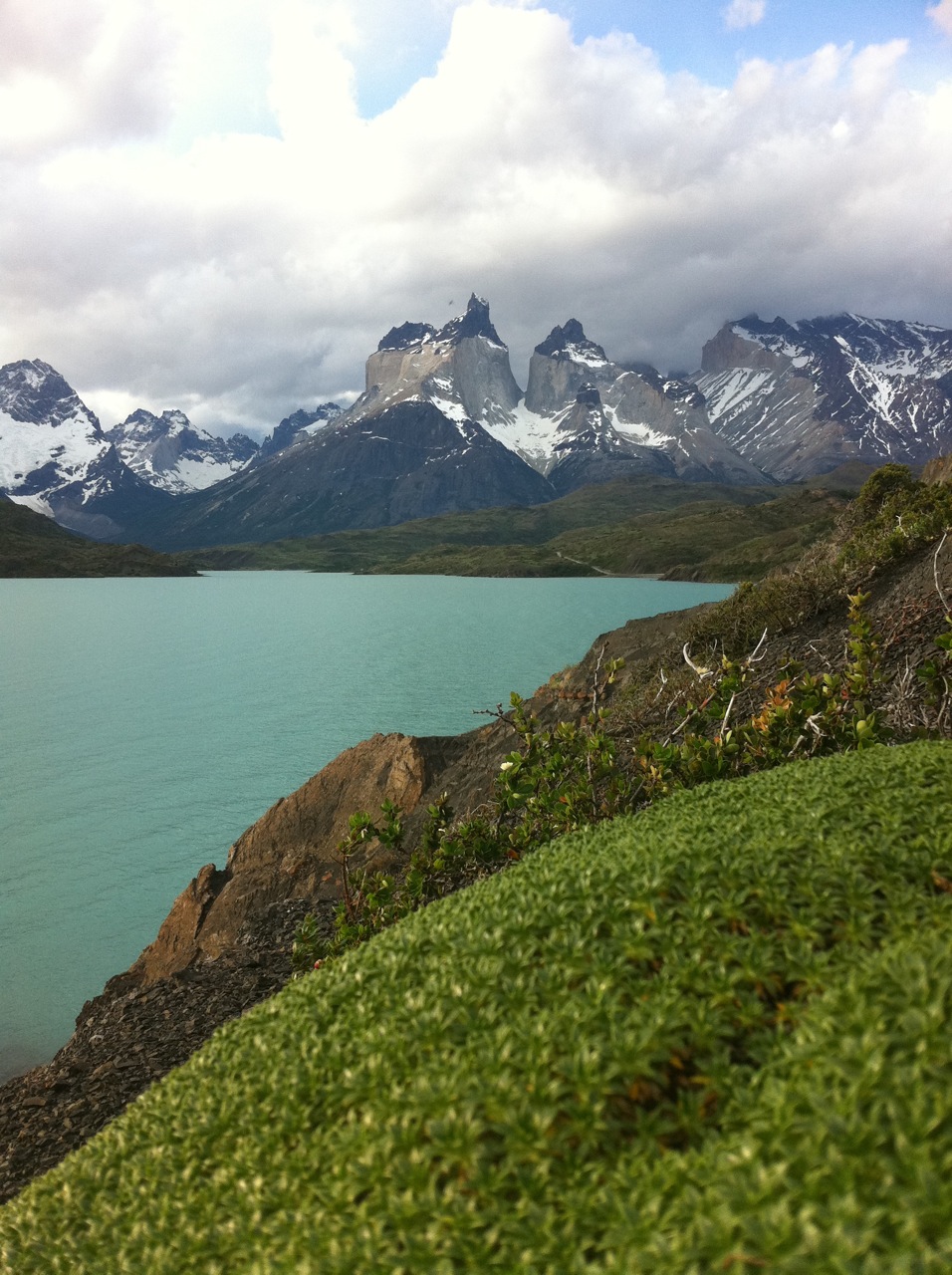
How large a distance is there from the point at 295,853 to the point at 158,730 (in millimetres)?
33753

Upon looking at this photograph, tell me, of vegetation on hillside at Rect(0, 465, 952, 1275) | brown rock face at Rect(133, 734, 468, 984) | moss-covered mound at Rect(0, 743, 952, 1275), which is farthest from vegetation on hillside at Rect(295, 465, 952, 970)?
brown rock face at Rect(133, 734, 468, 984)

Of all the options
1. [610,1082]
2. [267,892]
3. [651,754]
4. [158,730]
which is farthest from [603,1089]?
[158,730]

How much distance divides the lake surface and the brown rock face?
4370 millimetres

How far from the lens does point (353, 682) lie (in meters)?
67.6

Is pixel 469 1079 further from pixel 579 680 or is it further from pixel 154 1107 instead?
pixel 579 680

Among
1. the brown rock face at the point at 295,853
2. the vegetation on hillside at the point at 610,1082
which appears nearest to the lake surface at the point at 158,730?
the brown rock face at the point at 295,853

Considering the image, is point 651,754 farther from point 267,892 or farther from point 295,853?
point 295,853

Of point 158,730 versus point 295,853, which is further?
point 158,730

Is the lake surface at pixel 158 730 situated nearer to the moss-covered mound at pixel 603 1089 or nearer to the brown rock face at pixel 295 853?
the brown rock face at pixel 295 853

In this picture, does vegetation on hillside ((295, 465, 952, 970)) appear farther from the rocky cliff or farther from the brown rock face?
the brown rock face

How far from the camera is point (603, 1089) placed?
4531mm

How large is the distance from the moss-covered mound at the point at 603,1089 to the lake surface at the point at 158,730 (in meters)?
17.0

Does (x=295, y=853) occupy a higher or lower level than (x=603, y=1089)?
lower

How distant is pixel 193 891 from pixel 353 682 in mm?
46874
